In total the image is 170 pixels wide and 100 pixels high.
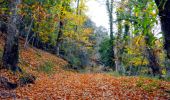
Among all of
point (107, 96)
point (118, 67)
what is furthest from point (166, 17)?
point (118, 67)

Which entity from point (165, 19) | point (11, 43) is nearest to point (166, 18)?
point (165, 19)

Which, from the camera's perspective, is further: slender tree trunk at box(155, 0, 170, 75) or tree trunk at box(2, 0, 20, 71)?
tree trunk at box(2, 0, 20, 71)

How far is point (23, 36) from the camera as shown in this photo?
32.1 m

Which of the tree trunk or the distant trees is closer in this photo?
the distant trees

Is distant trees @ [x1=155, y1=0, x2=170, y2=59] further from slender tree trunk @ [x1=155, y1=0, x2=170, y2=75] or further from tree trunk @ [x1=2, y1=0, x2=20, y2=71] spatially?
tree trunk @ [x1=2, y1=0, x2=20, y2=71]

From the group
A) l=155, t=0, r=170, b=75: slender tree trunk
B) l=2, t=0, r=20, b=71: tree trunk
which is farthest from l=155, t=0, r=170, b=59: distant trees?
l=2, t=0, r=20, b=71: tree trunk

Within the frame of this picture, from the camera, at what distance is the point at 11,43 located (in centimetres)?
1286

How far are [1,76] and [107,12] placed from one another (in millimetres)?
18684

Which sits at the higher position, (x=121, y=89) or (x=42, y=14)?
(x=42, y=14)

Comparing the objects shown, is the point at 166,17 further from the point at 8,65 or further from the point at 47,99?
the point at 8,65

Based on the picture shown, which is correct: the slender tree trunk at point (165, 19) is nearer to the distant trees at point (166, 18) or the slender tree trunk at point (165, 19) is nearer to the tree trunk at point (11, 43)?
the distant trees at point (166, 18)

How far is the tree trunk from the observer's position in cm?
1286

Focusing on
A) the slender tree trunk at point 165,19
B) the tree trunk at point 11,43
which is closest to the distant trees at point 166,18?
the slender tree trunk at point 165,19

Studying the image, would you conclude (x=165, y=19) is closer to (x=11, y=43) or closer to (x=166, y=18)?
(x=166, y=18)
